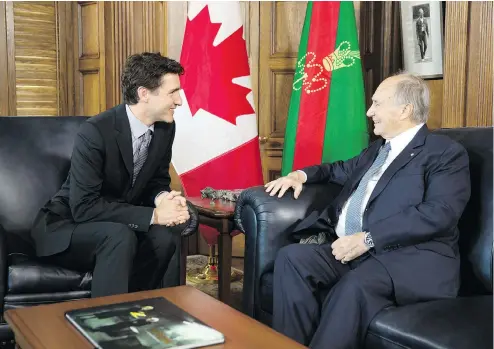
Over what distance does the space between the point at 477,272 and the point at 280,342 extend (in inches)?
35.6

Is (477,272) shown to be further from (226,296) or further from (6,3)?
(6,3)

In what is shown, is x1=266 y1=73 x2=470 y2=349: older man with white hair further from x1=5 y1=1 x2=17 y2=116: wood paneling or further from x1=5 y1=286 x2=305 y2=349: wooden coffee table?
x1=5 y1=1 x2=17 y2=116: wood paneling

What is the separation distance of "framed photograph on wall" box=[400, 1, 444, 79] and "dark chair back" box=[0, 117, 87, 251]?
1904 millimetres

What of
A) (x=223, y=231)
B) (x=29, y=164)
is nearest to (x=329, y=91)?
(x=223, y=231)

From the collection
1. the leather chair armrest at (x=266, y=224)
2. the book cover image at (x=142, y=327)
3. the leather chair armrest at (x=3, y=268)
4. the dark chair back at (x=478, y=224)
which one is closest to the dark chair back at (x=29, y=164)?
the leather chair armrest at (x=3, y=268)

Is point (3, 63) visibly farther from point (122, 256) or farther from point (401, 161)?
point (401, 161)

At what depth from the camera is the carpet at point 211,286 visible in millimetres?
2972

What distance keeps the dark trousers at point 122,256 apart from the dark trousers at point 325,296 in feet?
1.51

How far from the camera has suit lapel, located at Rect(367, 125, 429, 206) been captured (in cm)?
192

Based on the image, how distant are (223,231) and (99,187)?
0.55 meters

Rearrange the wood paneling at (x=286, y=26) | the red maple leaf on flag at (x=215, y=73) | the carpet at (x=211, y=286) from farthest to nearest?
the wood paneling at (x=286, y=26) → the red maple leaf on flag at (x=215, y=73) → the carpet at (x=211, y=286)

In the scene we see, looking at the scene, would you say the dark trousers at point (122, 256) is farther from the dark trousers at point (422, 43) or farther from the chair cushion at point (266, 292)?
the dark trousers at point (422, 43)

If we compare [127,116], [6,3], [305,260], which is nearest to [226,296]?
[305,260]

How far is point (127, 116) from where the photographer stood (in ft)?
7.31
